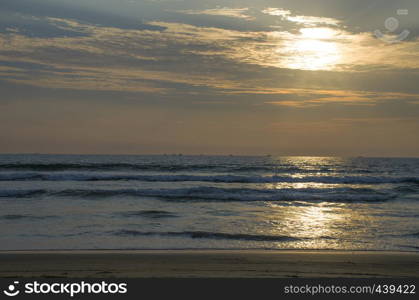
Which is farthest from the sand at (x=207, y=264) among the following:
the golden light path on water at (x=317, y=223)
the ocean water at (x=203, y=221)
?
the golden light path on water at (x=317, y=223)

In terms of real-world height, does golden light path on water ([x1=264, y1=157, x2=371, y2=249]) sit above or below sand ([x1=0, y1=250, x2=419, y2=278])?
above

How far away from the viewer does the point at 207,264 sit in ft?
27.0

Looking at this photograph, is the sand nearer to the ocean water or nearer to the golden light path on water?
the ocean water

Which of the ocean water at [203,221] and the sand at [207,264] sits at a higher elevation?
the ocean water at [203,221]

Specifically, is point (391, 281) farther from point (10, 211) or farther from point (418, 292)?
point (10, 211)

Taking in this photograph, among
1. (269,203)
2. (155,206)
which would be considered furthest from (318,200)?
(155,206)

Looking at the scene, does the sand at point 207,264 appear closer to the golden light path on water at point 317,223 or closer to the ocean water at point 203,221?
the ocean water at point 203,221

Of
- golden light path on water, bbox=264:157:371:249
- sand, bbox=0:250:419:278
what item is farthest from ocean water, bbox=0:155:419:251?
sand, bbox=0:250:419:278

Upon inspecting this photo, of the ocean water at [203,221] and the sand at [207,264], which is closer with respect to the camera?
the sand at [207,264]

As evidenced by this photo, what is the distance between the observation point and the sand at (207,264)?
7.39 metres

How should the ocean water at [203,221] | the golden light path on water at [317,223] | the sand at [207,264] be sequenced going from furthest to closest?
the golden light path on water at [317,223]
the ocean water at [203,221]
the sand at [207,264]

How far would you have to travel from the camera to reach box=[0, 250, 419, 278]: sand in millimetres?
7387

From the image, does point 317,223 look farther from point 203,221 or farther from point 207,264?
point 207,264

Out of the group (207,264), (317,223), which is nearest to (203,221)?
(317,223)
